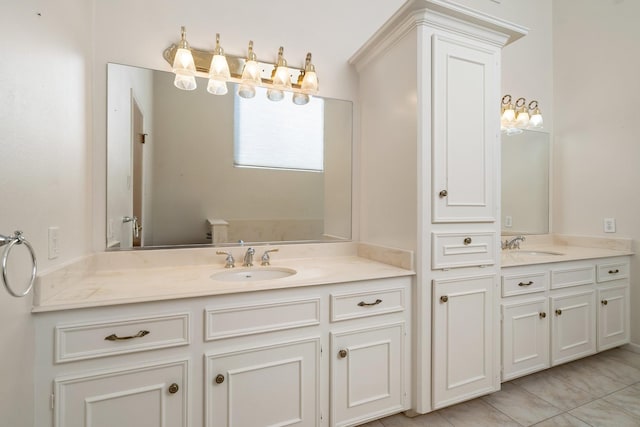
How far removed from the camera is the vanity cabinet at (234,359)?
1111 millimetres

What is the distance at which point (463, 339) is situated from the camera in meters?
1.75

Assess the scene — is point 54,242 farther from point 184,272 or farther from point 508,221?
point 508,221

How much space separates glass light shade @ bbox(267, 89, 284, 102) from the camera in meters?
1.99

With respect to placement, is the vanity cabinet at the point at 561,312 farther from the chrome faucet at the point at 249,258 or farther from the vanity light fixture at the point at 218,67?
the vanity light fixture at the point at 218,67

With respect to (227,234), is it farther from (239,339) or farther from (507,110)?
(507,110)

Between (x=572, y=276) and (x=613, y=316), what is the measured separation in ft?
2.04

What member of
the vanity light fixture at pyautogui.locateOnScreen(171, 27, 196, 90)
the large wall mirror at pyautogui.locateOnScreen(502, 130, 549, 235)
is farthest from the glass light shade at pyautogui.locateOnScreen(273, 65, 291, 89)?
the large wall mirror at pyautogui.locateOnScreen(502, 130, 549, 235)

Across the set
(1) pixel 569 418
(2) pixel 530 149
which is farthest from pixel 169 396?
(2) pixel 530 149

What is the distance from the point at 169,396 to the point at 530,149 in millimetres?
3386

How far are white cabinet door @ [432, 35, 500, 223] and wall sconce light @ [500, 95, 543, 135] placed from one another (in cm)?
110

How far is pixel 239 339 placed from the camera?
133cm

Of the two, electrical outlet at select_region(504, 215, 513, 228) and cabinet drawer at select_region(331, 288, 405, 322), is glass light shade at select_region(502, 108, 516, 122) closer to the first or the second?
electrical outlet at select_region(504, 215, 513, 228)

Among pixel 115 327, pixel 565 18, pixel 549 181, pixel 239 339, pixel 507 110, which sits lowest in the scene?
pixel 239 339

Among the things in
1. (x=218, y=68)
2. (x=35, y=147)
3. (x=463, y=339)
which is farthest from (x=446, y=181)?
(x=35, y=147)
